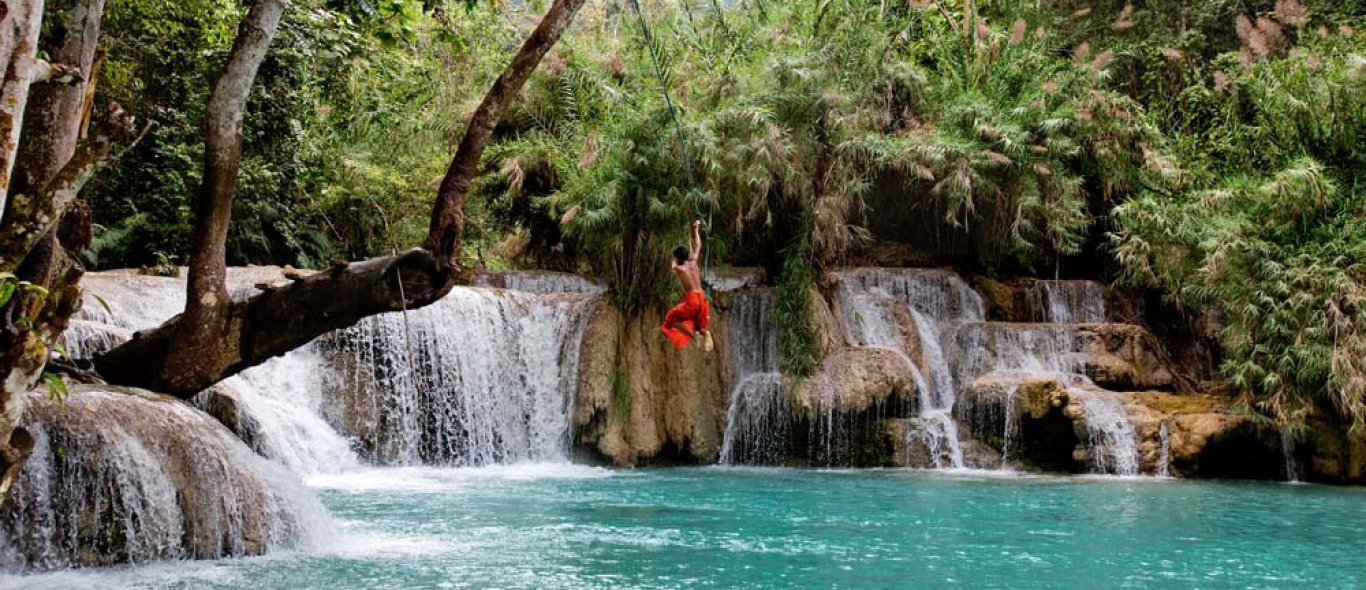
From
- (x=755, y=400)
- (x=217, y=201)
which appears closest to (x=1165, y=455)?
(x=755, y=400)

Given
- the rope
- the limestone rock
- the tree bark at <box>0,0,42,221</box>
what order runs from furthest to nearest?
the limestone rock → the rope → the tree bark at <box>0,0,42,221</box>

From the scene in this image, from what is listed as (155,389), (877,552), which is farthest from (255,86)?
(877,552)

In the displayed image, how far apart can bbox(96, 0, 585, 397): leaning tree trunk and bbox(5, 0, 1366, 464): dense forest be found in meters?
4.90

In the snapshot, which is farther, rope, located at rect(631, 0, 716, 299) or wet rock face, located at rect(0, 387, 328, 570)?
rope, located at rect(631, 0, 716, 299)

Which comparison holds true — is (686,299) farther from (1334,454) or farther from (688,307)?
(1334,454)

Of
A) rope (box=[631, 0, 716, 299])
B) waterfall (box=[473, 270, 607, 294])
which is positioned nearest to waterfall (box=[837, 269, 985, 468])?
rope (box=[631, 0, 716, 299])

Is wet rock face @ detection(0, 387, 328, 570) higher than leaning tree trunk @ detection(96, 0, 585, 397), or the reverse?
leaning tree trunk @ detection(96, 0, 585, 397)

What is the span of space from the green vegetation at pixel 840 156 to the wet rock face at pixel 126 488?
550 centimetres

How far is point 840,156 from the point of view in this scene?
1631 centimetres

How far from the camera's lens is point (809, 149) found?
1612 centimetres

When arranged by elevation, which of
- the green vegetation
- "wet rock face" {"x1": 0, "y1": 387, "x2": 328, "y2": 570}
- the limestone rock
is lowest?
"wet rock face" {"x1": 0, "y1": 387, "x2": 328, "y2": 570}

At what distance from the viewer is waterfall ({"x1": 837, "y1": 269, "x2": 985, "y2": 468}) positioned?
14.8 meters

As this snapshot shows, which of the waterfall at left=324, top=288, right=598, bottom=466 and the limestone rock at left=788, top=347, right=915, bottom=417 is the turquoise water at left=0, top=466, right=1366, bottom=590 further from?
the limestone rock at left=788, top=347, right=915, bottom=417

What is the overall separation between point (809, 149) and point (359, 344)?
23.0 ft
